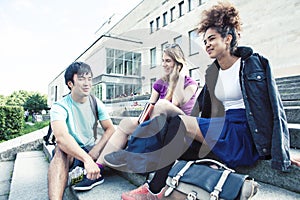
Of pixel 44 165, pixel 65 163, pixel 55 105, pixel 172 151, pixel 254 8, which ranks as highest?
pixel 254 8

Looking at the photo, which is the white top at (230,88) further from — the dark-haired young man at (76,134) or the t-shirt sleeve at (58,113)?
the t-shirt sleeve at (58,113)

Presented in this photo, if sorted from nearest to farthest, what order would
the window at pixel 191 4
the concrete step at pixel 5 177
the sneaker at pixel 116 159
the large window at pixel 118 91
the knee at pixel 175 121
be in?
the knee at pixel 175 121 → the sneaker at pixel 116 159 → the concrete step at pixel 5 177 → the large window at pixel 118 91 → the window at pixel 191 4

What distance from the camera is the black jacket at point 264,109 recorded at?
1188 millimetres

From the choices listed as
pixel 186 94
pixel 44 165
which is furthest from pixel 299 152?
pixel 44 165

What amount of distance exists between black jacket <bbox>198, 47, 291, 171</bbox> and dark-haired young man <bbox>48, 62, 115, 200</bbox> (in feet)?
3.65

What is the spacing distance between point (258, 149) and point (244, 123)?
0.62 ft

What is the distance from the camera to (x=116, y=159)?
1.59 meters

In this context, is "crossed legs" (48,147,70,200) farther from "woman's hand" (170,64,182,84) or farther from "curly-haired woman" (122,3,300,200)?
"woman's hand" (170,64,182,84)

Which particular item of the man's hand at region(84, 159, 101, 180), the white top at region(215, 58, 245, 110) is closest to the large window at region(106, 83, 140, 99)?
the man's hand at region(84, 159, 101, 180)

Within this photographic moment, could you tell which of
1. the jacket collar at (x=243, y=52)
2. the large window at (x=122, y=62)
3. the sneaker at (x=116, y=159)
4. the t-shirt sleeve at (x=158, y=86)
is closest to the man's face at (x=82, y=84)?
the sneaker at (x=116, y=159)

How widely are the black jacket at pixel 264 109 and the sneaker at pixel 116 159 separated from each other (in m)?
0.92

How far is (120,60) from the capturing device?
639 inches

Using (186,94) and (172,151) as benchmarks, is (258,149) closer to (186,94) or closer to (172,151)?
(172,151)

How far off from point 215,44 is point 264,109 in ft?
1.80
